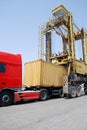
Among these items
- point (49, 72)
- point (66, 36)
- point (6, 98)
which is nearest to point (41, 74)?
point (49, 72)

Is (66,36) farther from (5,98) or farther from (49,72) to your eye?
(5,98)

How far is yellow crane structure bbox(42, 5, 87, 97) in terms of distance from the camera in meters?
19.4

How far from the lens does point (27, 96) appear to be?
13656 millimetres

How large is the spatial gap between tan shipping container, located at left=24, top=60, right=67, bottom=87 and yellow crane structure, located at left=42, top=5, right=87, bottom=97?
1.58 metres

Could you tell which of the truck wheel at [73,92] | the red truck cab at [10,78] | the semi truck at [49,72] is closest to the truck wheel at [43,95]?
the semi truck at [49,72]

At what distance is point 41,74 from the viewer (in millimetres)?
15844

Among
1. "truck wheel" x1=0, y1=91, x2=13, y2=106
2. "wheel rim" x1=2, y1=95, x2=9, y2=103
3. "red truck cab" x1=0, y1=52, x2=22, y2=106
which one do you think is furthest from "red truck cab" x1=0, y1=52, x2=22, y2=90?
"wheel rim" x1=2, y1=95, x2=9, y2=103

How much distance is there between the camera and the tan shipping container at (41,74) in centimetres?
1588

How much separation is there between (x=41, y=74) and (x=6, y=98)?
4893 millimetres

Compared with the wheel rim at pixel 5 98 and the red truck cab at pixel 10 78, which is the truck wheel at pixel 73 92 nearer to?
the red truck cab at pixel 10 78

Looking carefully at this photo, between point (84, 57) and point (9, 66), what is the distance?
15.7 metres

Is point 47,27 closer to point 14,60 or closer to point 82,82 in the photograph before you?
point 82,82

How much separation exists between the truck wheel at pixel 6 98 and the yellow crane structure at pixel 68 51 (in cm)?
740

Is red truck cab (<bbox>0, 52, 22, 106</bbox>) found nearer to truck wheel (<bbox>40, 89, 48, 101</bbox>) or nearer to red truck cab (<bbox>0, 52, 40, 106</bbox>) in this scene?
red truck cab (<bbox>0, 52, 40, 106</bbox>)
